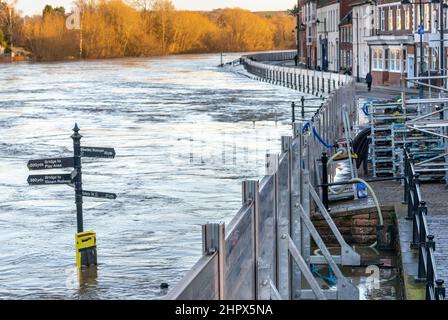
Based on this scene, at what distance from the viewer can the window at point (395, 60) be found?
6256 centimetres

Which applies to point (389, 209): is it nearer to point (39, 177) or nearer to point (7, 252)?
point (39, 177)

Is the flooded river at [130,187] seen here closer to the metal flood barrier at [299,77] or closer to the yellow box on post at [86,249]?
the yellow box on post at [86,249]

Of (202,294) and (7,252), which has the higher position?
(202,294)

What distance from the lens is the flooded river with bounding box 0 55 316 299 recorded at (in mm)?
17734

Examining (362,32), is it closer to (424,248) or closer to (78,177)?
(78,177)

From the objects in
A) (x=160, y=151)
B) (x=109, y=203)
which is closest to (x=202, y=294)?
(x=109, y=203)

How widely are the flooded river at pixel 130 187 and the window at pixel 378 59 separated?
7.25 meters

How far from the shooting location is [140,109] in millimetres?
62469

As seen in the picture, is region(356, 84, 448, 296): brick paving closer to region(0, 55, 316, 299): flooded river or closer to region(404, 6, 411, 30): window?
region(0, 55, 316, 299): flooded river

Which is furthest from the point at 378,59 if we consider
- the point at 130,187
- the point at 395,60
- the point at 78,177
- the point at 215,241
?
the point at 215,241

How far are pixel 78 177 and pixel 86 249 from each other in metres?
1.31

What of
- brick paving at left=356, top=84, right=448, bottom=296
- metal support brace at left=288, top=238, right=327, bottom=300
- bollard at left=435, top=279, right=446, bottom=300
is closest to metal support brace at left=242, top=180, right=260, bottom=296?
bollard at left=435, top=279, right=446, bottom=300

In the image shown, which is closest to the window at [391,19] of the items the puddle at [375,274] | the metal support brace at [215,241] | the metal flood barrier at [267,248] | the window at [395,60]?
the window at [395,60]

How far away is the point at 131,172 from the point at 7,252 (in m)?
11.6
